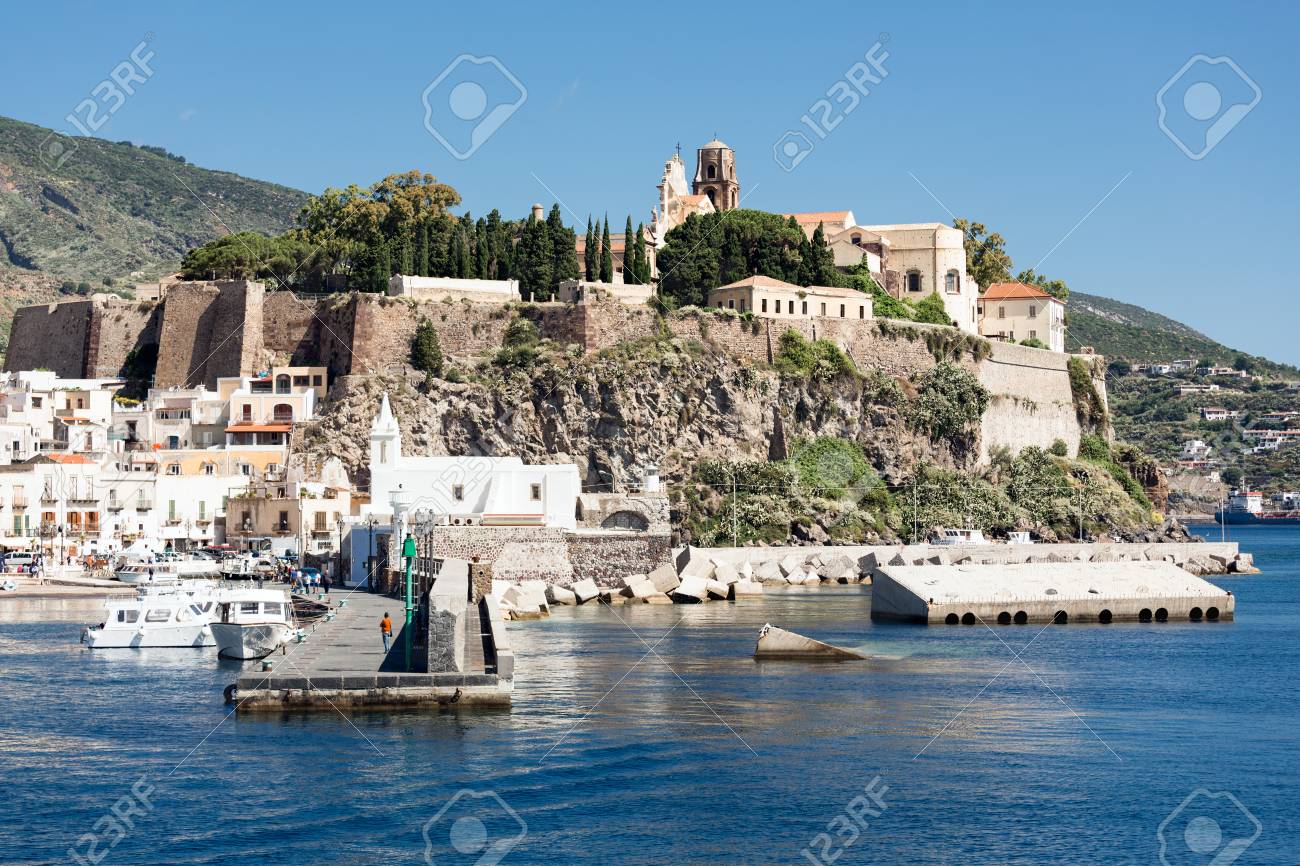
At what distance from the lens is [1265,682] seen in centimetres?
3188

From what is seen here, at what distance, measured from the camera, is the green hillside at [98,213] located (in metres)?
160

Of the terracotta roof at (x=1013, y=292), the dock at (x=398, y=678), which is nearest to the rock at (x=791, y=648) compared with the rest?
the dock at (x=398, y=678)

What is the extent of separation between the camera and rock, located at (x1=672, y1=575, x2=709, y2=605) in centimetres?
4834

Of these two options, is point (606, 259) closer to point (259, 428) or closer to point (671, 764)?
point (259, 428)

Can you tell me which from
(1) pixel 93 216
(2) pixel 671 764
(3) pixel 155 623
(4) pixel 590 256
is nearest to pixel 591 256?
(4) pixel 590 256

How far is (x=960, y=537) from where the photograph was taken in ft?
218

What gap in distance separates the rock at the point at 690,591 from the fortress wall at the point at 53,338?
36.6 meters

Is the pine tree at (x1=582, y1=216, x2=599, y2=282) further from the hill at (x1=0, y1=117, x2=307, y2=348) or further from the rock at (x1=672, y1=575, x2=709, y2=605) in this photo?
the hill at (x1=0, y1=117, x2=307, y2=348)

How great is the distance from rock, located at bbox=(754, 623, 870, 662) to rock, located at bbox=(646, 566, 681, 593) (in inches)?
576

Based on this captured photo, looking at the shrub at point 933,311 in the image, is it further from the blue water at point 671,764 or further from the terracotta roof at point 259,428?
the blue water at point 671,764

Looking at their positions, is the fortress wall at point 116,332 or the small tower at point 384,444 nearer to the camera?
the small tower at point 384,444

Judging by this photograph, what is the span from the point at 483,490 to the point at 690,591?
23.5ft

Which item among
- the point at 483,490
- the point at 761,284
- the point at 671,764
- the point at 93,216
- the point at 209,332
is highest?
the point at 93,216

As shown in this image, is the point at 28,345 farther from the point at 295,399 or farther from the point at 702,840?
the point at 702,840
